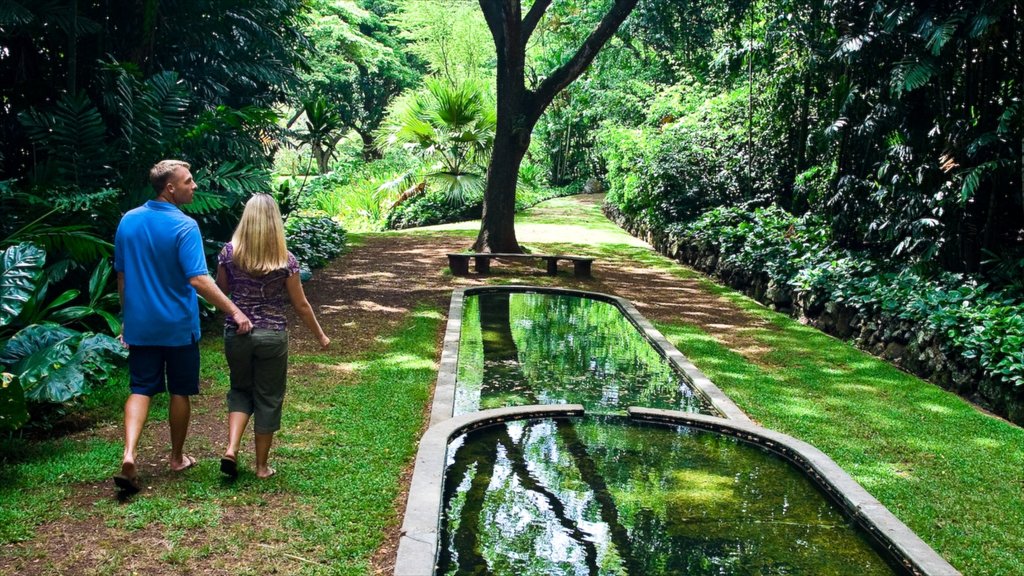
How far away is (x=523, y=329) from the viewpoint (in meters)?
9.69

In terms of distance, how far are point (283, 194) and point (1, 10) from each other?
5900 millimetres

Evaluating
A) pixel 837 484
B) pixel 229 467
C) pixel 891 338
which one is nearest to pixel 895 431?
pixel 837 484

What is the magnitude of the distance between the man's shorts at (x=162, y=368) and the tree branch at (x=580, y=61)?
9.98 meters

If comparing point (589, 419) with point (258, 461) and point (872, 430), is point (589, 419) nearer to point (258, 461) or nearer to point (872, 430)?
point (872, 430)

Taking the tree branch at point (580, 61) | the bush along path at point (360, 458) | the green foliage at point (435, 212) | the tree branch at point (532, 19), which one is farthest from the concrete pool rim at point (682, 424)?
the green foliage at point (435, 212)

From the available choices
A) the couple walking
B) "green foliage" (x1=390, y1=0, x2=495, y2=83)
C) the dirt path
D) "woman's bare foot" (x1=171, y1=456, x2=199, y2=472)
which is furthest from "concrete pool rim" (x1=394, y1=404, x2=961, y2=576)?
"green foliage" (x1=390, y1=0, x2=495, y2=83)

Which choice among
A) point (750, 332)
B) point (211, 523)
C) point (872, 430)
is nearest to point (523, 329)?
point (750, 332)

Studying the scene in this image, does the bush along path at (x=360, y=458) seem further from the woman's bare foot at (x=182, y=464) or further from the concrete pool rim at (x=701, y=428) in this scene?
the concrete pool rim at (x=701, y=428)

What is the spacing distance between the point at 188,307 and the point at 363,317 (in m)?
5.26

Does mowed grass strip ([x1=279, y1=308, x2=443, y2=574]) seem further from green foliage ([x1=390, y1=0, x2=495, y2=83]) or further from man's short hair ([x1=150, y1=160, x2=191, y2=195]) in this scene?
green foliage ([x1=390, y1=0, x2=495, y2=83])

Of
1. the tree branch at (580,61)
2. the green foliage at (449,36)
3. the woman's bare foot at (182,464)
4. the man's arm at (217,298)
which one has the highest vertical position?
the green foliage at (449,36)

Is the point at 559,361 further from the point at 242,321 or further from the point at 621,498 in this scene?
the point at 242,321

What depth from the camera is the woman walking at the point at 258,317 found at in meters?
4.46

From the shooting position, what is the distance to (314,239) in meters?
14.3
